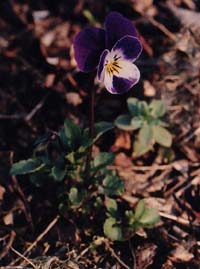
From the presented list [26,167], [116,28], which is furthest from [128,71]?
[26,167]

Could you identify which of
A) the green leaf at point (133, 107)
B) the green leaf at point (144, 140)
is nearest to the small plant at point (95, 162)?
the green leaf at point (144, 140)

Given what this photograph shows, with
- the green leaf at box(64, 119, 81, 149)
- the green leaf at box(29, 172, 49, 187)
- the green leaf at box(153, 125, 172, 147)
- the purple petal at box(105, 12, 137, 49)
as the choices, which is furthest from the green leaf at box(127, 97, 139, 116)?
the purple petal at box(105, 12, 137, 49)

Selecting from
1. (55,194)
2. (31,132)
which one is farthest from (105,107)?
(55,194)

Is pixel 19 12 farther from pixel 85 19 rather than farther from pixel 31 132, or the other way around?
pixel 31 132

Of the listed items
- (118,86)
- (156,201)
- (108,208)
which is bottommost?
(156,201)

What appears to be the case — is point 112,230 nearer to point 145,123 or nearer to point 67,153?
point 67,153

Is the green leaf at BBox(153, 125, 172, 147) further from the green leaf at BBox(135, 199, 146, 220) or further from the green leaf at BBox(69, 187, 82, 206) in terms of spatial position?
the green leaf at BBox(69, 187, 82, 206)
